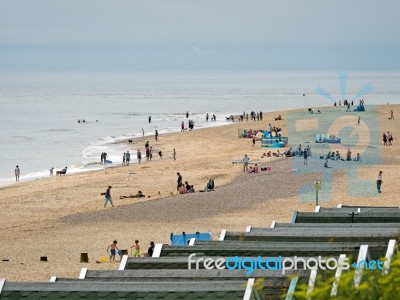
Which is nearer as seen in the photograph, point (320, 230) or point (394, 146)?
point (320, 230)

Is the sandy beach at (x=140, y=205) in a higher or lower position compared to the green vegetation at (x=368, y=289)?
lower

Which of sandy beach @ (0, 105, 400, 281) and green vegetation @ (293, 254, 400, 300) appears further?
sandy beach @ (0, 105, 400, 281)

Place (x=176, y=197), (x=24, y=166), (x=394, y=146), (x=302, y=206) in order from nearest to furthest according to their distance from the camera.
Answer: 1. (x=302, y=206)
2. (x=176, y=197)
3. (x=394, y=146)
4. (x=24, y=166)

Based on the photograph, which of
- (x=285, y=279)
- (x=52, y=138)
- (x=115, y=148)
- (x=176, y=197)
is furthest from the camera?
(x=52, y=138)

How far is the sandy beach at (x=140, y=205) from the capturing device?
23.9m

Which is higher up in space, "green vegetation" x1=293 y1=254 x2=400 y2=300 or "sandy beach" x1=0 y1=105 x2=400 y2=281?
"green vegetation" x1=293 y1=254 x2=400 y2=300

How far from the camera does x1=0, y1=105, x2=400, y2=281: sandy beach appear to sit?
78.4 ft

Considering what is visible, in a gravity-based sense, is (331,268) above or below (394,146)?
above

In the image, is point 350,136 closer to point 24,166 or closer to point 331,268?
point 24,166

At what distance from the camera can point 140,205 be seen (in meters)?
31.0

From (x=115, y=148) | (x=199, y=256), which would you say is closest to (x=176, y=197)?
(x=199, y=256)

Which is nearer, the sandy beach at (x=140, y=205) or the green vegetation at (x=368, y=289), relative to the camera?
the green vegetation at (x=368, y=289)

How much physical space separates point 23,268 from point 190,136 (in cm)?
4100

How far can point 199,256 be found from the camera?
1253cm
